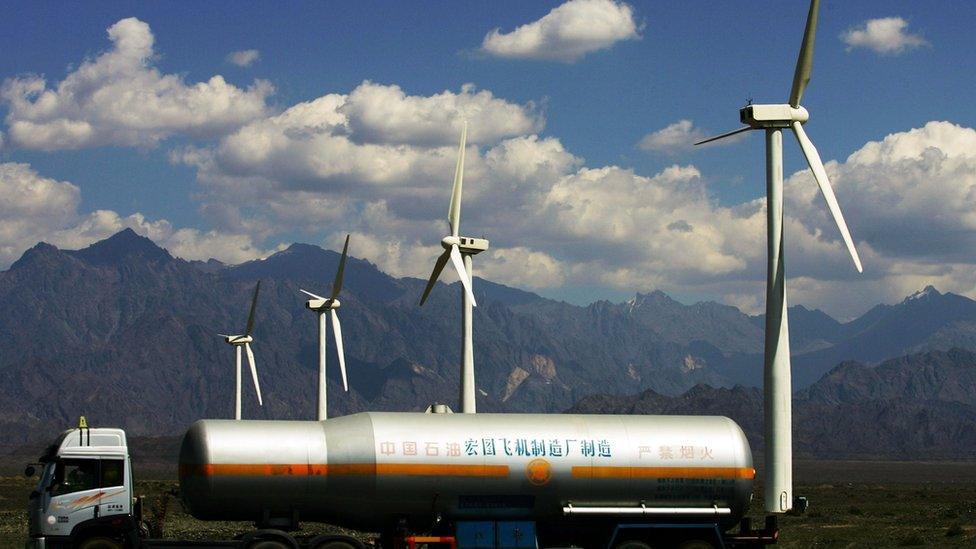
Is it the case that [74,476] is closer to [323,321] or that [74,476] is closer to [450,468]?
[450,468]

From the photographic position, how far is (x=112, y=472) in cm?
3578

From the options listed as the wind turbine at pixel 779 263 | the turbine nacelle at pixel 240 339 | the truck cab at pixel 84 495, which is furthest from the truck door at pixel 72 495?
the turbine nacelle at pixel 240 339

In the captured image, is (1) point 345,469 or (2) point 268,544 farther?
(1) point 345,469

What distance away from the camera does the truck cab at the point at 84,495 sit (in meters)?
35.2

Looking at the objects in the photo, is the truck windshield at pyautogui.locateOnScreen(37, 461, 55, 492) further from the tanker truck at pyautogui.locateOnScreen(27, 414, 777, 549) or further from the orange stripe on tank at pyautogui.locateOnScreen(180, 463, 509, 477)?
the orange stripe on tank at pyautogui.locateOnScreen(180, 463, 509, 477)

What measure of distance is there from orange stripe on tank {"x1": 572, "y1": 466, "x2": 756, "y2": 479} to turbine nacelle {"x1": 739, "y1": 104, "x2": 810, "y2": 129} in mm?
13575

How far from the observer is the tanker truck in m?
34.2

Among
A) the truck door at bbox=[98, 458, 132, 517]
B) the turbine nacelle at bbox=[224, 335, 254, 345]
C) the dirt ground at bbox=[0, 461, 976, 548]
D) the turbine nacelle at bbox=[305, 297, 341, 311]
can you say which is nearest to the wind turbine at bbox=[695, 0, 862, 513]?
the dirt ground at bbox=[0, 461, 976, 548]

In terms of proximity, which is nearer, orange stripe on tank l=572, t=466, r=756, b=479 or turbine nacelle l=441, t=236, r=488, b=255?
orange stripe on tank l=572, t=466, r=756, b=479

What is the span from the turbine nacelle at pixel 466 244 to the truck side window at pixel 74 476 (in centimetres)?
3897

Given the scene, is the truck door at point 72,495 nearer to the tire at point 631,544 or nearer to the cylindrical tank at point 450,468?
the cylindrical tank at point 450,468

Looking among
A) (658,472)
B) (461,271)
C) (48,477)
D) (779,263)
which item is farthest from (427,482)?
(461,271)

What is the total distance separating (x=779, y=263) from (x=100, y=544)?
22530 mm

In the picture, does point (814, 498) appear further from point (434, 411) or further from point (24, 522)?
point (434, 411)
